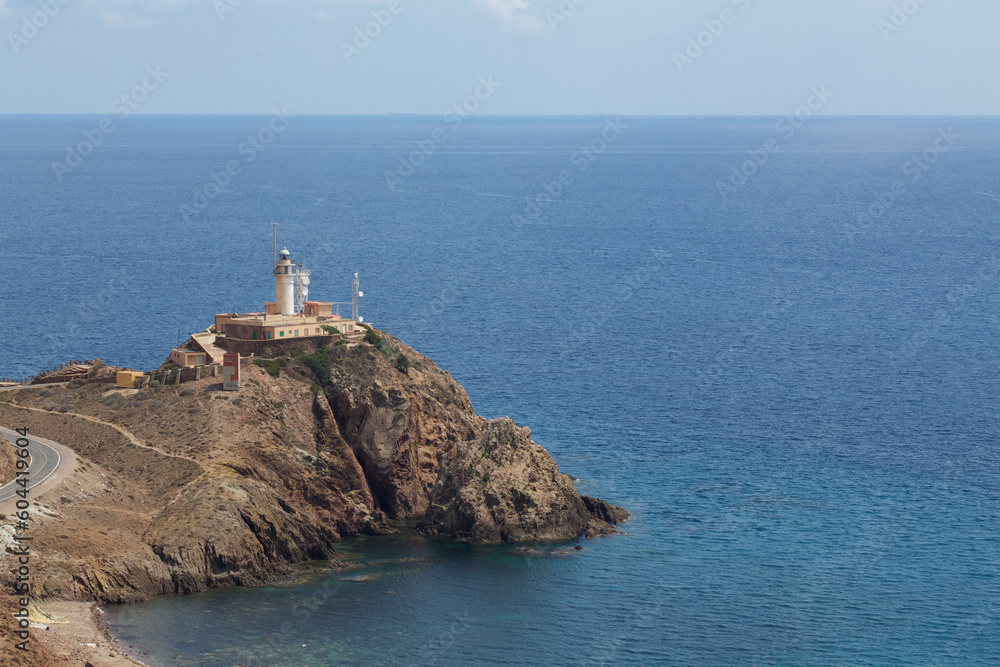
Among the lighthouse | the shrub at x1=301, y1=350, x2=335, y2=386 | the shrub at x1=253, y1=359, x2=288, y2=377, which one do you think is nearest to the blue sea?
the shrub at x1=301, y1=350, x2=335, y2=386

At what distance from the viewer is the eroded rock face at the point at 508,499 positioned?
82.3 metres

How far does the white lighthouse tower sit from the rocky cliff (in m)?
5.62

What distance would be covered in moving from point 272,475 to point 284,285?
21599mm

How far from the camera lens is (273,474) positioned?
81.5 meters

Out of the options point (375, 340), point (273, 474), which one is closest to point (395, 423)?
point (375, 340)

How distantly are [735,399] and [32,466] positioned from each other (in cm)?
6151

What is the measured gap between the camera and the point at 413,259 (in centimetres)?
19525

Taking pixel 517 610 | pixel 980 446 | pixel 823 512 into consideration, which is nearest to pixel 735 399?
pixel 980 446

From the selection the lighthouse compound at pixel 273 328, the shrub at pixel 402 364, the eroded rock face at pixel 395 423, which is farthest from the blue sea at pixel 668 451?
the lighthouse compound at pixel 273 328

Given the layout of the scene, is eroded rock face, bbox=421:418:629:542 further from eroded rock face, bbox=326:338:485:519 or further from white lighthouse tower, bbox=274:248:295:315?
white lighthouse tower, bbox=274:248:295:315

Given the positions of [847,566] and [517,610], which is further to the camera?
[847,566]

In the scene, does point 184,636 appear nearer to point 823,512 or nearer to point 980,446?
point 823,512

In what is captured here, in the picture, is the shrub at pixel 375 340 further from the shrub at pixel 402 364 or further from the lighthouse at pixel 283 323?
the shrub at pixel 402 364

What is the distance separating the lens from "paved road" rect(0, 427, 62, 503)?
73.0 metres
